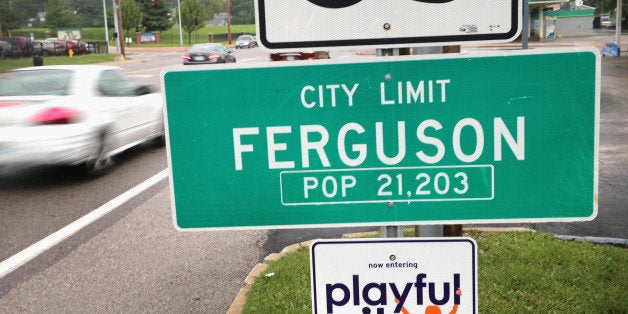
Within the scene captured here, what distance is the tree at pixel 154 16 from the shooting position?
90.8m

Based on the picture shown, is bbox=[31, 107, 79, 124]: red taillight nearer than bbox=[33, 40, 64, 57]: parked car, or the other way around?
bbox=[31, 107, 79, 124]: red taillight

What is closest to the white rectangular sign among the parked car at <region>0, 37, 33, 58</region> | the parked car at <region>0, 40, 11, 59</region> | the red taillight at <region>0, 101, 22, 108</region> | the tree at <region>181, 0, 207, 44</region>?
the red taillight at <region>0, 101, 22, 108</region>

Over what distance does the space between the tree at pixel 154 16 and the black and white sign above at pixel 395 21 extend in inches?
3663

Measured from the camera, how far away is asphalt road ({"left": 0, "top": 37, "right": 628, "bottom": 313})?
4.94 metres

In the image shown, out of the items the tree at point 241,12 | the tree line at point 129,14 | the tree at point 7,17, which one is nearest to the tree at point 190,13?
the tree line at point 129,14

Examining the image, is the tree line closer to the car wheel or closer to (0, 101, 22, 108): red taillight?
the car wheel

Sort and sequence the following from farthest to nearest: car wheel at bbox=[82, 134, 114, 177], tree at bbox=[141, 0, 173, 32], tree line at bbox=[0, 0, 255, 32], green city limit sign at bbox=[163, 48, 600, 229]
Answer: tree at bbox=[141, 0, 173, 32] < tree line at bbox=[0, 0, 255, 32] < car wheel at bbox=[82, 134, 114, 177] < green city limit sign at bbox=[163, 48, 600, 229]

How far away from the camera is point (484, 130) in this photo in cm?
155

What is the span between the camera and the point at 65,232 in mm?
6641

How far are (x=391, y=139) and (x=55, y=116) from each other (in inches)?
311

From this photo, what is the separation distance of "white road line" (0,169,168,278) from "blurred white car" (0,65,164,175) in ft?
3.15

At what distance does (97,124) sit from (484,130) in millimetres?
8306

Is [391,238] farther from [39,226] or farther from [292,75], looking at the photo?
[39,226]

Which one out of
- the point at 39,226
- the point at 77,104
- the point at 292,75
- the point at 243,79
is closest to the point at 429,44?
the point at 292,75
